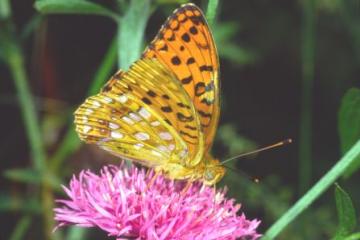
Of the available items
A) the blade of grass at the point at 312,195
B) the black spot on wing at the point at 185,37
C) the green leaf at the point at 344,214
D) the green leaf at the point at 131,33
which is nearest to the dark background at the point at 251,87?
the green leaf at the point at 131,33

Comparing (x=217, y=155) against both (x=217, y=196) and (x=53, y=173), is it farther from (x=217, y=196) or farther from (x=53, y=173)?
(x=217, y=196)

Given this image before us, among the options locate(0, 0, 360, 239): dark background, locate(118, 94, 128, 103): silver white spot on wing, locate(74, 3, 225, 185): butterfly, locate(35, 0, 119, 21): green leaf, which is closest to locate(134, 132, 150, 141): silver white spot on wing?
locate(74, 3, 225, 185): butterfly

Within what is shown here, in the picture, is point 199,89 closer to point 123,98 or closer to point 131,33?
point 123,98

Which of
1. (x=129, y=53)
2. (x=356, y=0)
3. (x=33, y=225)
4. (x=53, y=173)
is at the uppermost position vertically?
(x=356, y=0)

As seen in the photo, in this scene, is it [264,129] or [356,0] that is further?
[264,129]

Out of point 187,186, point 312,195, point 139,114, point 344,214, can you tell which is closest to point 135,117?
point 139,114

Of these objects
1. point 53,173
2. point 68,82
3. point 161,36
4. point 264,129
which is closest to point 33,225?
point 53,173
